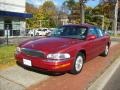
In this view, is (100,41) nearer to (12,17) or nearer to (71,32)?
(71,32)

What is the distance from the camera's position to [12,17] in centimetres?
3253

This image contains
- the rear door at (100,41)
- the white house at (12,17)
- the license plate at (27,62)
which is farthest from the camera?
the white house at (12,17)

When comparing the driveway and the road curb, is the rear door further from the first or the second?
the driveway

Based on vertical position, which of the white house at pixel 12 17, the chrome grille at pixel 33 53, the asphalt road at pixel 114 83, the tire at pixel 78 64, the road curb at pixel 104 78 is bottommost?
the asphalt road at pixel 114 83

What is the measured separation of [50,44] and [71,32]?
1688 millimetres

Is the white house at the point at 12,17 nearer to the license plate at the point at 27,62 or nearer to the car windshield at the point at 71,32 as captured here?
the car windshield at the point at 71,32

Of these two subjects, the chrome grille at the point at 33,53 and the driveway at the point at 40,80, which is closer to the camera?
the driveway at the point at 40,80

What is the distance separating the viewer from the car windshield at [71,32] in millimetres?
8977

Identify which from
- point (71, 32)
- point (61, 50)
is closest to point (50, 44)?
point (61, 50)

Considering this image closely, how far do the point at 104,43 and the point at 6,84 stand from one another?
5.91 metres

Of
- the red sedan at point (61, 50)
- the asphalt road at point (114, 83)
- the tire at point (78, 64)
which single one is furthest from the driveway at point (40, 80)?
the asphalt road at point (114, 83)

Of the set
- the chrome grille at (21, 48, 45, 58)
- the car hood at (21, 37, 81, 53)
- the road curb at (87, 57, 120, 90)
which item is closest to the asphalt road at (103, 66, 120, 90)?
the road curb at (87, 57, 120, 90)

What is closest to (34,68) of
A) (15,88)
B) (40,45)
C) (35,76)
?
(35,76)

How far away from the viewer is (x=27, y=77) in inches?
289
